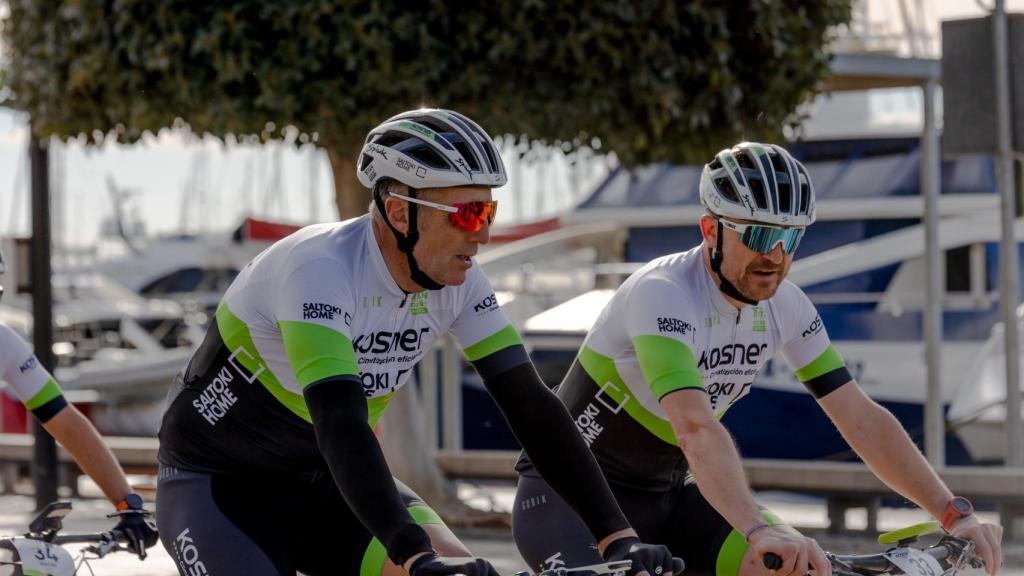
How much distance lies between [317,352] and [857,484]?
23.6 feet

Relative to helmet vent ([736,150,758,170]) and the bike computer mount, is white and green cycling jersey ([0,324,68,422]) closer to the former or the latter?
the bike computer mount

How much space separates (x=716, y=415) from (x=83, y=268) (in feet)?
173

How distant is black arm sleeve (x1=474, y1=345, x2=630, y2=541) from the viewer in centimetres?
407

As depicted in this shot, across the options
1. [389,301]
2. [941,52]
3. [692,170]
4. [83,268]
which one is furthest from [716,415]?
[83,268]

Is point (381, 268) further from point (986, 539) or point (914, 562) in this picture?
point (986, 539)

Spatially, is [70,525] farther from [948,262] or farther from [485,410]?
[948,262]

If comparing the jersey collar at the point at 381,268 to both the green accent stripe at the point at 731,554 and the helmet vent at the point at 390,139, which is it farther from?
the green accent stripe at the point at 731,554

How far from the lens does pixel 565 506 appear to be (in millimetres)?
4629

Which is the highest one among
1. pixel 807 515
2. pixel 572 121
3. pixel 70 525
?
pixel 572 121

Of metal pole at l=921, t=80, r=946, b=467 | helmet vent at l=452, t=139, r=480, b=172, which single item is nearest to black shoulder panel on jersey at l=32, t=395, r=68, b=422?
helmet vent at l=452, t=139, r=480, b=172

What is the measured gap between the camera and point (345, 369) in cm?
385

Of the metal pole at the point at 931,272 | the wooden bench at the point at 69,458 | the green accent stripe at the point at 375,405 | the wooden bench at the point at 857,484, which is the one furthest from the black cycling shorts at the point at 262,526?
the metal pole at the point at 931,272

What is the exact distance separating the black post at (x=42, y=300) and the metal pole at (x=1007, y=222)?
6302mm

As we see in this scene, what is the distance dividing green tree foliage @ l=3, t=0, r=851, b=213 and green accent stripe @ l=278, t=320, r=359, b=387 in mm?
5705
